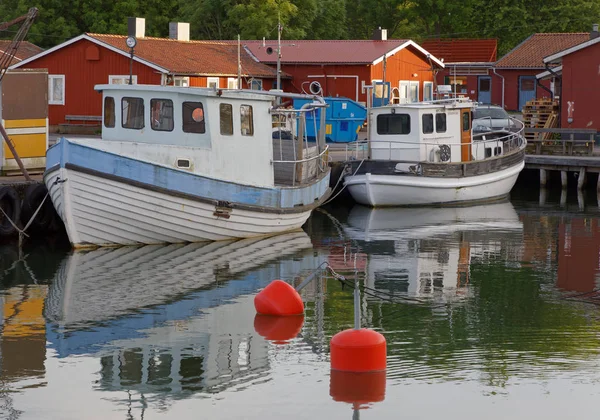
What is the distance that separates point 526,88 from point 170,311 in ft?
136

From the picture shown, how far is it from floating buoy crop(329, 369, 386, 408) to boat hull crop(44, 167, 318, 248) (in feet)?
29.8

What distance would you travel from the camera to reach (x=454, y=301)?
17.9m

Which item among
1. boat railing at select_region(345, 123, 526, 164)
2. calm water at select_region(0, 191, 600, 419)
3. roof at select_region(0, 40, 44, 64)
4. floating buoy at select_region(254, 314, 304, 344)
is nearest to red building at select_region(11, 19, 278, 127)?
roof at select_region(0, 40, 44, 64)

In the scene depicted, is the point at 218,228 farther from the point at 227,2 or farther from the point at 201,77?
the point at 227,2

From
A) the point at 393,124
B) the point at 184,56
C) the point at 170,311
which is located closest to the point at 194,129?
the point at 170,311

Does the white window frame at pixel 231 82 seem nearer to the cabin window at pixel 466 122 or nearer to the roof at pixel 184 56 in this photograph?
the roof at pixel 184 56

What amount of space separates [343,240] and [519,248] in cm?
374

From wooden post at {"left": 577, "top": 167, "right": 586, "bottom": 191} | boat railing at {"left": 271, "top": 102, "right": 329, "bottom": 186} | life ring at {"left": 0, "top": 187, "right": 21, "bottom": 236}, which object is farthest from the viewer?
wooden post at {"left": 577, "top": 167, "right": 586, "bottom": 191}

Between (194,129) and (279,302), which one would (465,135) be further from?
(279,302)

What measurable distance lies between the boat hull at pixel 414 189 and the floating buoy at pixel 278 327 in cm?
1294

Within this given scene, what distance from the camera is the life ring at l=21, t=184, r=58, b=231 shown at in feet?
77.6

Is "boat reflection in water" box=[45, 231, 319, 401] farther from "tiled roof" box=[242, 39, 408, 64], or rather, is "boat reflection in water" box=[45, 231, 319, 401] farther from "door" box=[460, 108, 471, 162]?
"tiled roof" box=[242, 39, 408, 64]

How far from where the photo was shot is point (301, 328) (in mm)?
15953

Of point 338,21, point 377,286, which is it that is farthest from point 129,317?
point 338,21
